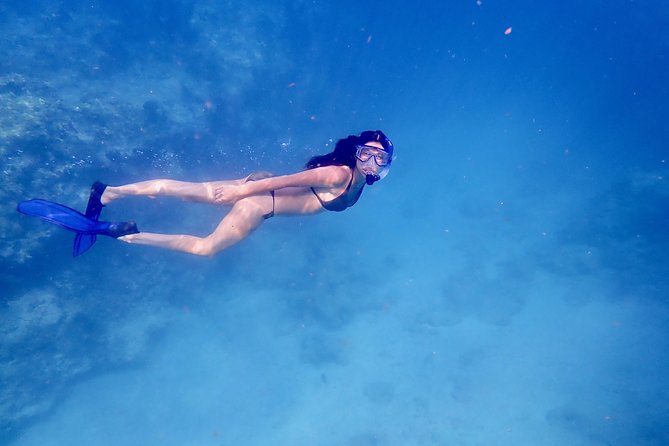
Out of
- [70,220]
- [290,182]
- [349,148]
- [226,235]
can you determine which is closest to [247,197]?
[226,235]

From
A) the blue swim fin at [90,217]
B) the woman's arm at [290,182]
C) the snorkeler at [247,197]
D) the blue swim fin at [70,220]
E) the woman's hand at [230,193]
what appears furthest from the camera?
the blue swim fin at [90,217]

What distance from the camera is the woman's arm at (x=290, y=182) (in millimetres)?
4305

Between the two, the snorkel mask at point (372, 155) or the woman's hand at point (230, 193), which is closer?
the woman's hand at point (230, 193)

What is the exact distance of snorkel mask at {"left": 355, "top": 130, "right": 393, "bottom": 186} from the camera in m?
4.92

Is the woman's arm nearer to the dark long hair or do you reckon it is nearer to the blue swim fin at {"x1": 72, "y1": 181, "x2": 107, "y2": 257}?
the dark long hair

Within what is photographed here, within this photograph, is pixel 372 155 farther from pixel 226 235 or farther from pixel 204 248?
pixel 204 248

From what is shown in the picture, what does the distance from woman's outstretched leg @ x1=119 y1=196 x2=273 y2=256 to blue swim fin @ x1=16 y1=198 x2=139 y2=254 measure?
336 millimetres

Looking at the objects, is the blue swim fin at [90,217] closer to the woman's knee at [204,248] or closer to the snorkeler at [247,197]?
the snorkeler at [247,197]

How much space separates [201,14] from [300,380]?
57.2ft

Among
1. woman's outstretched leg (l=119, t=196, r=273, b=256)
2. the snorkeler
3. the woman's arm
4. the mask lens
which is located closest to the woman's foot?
the snorkeler

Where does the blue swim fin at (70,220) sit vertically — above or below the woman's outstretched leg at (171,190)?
below

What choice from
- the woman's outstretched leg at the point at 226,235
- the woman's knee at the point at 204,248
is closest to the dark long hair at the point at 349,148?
the woman's outstretched leg at the point at 226,235

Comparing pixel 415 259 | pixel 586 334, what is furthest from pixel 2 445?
pixel 586 334

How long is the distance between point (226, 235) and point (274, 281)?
937cm
